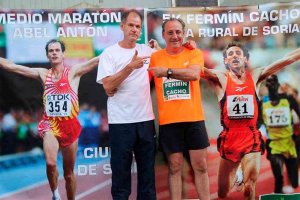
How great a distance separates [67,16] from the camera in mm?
4051

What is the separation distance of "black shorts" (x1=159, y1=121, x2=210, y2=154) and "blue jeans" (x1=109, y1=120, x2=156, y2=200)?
0.11m

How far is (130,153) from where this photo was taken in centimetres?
362

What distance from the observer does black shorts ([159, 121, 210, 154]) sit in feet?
11.8

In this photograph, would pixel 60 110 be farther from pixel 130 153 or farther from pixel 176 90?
pixel 176 90

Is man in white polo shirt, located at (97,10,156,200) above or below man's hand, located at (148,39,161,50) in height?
below

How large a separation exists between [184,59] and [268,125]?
1.09 metres

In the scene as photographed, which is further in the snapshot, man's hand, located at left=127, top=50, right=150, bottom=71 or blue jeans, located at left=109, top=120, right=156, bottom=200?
blue jeans, located at left=109, top=120, right=156, bottom=200

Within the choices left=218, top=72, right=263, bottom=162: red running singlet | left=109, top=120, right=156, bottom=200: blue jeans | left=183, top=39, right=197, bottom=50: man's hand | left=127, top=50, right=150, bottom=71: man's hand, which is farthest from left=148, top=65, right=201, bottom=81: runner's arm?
left=218, top=72, right=263, bottom=162: red running singlet

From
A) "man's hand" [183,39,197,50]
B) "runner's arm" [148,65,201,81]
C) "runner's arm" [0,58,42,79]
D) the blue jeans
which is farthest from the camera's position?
"runner's arm" [0,58,42,79]

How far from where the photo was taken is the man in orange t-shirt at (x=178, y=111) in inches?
141

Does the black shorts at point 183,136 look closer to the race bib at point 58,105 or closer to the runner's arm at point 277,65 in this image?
the runner's arm at point 277,65

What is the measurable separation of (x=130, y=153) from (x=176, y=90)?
627 mm

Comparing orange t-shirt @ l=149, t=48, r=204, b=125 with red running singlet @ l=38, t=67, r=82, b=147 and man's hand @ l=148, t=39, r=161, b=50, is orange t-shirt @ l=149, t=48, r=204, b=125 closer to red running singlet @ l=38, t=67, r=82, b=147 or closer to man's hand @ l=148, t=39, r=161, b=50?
man's hand @ l=148, t=39, r=161, b=50

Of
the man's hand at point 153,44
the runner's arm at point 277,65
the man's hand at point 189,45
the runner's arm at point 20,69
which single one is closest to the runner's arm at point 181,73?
the man's hand at point 189,45
